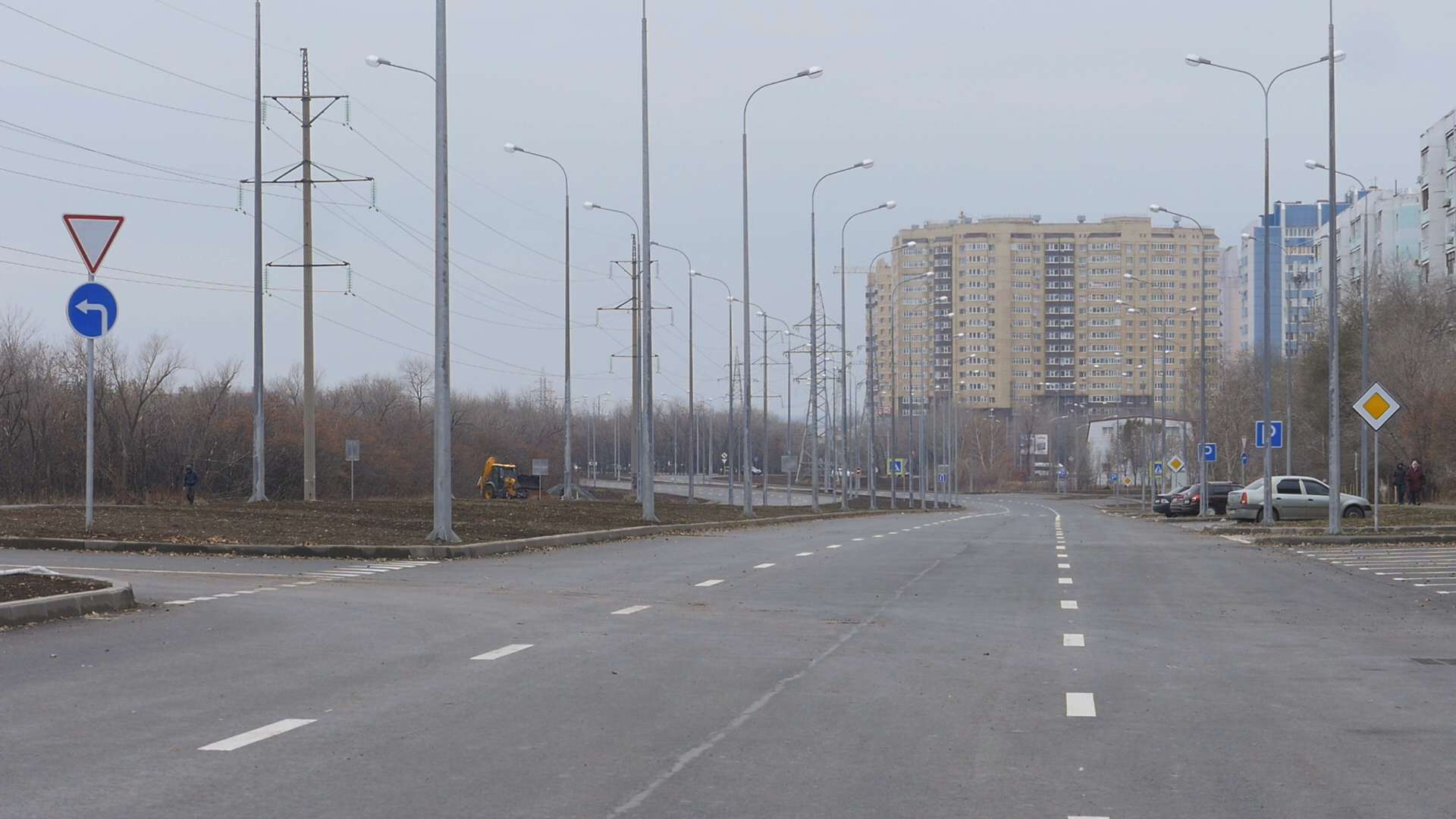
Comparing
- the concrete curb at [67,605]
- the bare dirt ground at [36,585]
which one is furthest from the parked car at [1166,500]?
the concrete curb at [67,605]

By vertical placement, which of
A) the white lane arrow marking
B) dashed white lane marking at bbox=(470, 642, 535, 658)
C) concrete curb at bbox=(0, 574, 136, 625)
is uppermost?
the white lane arrow marking

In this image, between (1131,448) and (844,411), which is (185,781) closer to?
(844,411)

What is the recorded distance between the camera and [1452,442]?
55.3 meters

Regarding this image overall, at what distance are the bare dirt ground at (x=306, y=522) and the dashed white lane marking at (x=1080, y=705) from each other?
15.4m

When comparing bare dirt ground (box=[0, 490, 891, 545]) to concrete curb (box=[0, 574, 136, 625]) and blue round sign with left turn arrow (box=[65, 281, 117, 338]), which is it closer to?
blue round sign with left turn arrow (box=[65, 281, 117, 338])

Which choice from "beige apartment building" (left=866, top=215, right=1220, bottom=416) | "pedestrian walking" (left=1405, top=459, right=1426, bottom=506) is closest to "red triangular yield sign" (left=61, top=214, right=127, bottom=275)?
"pedestrian walking" (left=1405, top=459, right=1426, bottom=506)

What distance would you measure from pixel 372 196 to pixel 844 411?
29.7 metres

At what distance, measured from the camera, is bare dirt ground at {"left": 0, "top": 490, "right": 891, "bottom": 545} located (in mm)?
22875

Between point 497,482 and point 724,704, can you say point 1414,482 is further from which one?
point 724,704

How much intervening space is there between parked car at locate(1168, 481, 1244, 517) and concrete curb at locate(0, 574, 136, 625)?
48410 mm

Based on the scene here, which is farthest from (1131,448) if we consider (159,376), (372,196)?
(372,196)

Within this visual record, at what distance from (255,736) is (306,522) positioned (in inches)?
810

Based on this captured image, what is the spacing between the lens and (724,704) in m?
8.32

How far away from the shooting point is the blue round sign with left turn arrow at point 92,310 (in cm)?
1859
